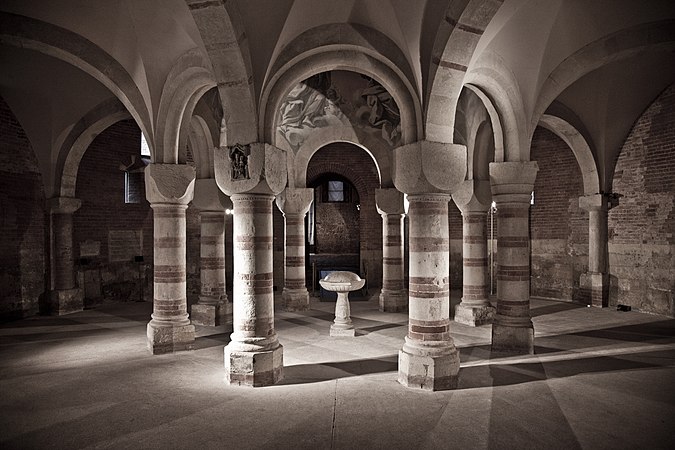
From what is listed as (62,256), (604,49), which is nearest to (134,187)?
(62,256)

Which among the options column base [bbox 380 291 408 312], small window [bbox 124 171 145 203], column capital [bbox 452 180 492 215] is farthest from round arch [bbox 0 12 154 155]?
column base [bbox 380 291 408 312]

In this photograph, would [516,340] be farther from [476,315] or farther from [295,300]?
[295,300]

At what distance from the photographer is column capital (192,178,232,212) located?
985 cm

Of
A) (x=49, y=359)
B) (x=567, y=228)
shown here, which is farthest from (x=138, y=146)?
(x=567, y=228)

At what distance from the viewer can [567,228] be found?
12789mm

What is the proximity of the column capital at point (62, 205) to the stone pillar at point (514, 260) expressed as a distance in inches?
386

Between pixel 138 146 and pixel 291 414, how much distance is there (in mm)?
11067

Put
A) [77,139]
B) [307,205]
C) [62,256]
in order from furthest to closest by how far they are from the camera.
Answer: [307,205], [62,256], [77,139]

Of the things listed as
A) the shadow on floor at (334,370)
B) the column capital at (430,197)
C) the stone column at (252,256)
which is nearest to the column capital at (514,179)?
the column capital at (430,197)

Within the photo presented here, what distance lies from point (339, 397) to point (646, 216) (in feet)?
30.1

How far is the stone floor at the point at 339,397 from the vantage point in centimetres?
438

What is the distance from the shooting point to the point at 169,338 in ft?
24.8

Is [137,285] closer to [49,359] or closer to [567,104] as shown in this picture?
[49,359]

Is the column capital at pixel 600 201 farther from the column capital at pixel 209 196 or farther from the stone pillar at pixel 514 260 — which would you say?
the column capital at pixel 209 196
